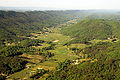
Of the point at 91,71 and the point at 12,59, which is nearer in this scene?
the point at 91,71

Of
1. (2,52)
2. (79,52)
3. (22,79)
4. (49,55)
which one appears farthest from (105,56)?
(2,52)

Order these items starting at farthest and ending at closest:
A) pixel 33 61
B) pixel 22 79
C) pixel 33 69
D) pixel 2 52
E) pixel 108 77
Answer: pixel 2 52 → pixel 33 61 → pixel 33 69 → pixel 22 79 → pixel 108 77

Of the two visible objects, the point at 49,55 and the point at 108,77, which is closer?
the point at 108,77

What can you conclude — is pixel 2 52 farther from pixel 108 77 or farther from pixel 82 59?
pixel 108 77

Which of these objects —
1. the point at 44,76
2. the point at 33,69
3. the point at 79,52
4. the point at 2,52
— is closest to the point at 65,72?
the point at 44,76

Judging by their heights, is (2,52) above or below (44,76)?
above

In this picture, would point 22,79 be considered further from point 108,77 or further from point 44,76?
point 108,77

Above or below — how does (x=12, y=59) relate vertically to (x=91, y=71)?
Answer: above

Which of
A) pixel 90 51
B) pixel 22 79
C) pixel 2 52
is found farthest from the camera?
pixel 90 51

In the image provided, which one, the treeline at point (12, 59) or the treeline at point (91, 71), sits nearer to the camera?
the treeline at point (91, 71)

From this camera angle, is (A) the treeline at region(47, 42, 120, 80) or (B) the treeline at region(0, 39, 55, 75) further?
(B) the treeline at region(0, 39, 55, 75)
